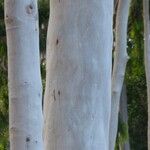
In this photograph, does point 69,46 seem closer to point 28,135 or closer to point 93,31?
point 93,31

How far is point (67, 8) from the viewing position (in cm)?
286

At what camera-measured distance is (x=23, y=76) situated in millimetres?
2133

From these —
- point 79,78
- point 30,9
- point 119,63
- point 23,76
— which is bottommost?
point 119,63

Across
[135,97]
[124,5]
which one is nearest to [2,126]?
[124,5]

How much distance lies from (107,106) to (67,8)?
25.3 inches

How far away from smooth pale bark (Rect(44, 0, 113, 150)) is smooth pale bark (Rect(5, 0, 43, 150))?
656 mm

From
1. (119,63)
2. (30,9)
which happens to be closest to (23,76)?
(30,9)

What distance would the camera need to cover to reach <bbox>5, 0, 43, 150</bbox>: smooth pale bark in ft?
6.97

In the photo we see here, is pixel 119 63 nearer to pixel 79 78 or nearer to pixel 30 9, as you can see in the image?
pixel 79 78

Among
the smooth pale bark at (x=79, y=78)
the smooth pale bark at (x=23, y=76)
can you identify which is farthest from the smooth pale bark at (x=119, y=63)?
the smooth pale bark at (x=23, y=76)

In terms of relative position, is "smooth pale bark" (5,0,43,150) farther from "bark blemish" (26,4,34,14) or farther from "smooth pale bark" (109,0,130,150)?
"smooth pale bark" (109,0,130,150)

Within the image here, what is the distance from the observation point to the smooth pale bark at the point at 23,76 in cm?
212

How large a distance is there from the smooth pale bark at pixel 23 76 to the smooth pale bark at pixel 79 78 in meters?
0.66

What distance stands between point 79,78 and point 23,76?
0.72 meters
